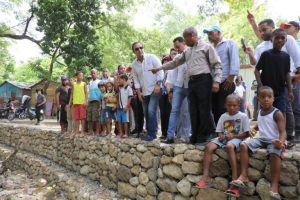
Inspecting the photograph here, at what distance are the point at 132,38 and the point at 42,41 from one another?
5.44 metres

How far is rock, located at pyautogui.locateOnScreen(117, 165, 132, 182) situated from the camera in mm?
5841

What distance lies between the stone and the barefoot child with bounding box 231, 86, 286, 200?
0.10 m

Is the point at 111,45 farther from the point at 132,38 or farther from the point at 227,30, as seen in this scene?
the point at 227,30

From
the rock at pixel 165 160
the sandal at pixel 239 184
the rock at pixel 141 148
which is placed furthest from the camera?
the rock at pixel 141 148

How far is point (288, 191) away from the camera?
3436 millimetres

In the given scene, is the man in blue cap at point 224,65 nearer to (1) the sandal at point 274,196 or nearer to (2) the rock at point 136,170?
(1) the sandal at point 274,196

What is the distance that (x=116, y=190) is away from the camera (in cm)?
629

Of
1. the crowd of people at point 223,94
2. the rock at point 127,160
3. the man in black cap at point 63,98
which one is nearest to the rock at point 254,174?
the crowd of people at point 223,94

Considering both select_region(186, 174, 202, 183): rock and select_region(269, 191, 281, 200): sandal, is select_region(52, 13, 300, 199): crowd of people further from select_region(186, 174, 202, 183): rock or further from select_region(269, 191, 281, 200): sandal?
select_region(186, 174, 202, 183): rock

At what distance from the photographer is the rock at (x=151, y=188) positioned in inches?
201

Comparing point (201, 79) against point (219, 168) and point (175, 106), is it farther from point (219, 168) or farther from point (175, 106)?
point (219, 168)

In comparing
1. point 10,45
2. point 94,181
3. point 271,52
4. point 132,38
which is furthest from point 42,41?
point 271,52

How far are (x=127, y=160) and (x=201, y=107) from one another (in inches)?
83.2

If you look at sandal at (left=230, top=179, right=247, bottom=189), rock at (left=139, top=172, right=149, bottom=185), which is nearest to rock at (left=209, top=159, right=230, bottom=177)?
sandal at (left=230, top=179, right=247, bottom=189)
